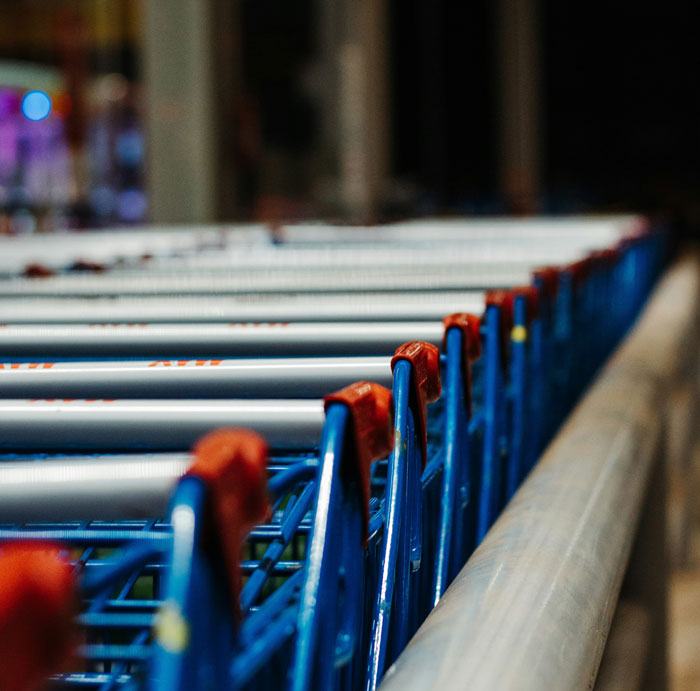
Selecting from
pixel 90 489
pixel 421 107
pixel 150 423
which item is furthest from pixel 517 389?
pixel 421 107

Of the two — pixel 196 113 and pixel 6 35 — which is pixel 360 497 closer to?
pixel 196 113

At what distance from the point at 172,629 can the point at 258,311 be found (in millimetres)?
1213

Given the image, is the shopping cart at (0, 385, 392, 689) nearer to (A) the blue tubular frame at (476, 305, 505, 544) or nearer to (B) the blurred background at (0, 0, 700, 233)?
(A) the blue tubular frame at (476, 305, 505, 544)

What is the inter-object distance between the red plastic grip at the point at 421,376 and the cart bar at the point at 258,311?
0.50 metres

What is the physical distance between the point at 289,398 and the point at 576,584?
35 cm

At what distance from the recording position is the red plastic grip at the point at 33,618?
0.44 m

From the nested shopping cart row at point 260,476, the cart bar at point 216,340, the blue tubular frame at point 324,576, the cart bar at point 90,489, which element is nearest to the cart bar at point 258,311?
the nested shopping cart row at point 260,476

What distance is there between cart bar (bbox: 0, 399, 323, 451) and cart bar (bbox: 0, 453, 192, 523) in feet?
0.64

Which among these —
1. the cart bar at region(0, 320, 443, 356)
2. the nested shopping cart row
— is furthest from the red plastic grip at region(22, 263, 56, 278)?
the cart bar at region(0, 320, 443, 356)

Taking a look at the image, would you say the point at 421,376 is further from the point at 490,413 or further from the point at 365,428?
the point at 490,413

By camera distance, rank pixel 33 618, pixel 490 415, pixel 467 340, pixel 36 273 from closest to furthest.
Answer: pixel 33 618 < pixel 467 340 < pixel 490 415 < pixel 36 273

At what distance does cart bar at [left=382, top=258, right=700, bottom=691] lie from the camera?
2.69ft

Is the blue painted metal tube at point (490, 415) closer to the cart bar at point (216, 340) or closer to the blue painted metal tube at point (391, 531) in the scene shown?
the cart bar at point (216, 340)

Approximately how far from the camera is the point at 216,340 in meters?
1.38
